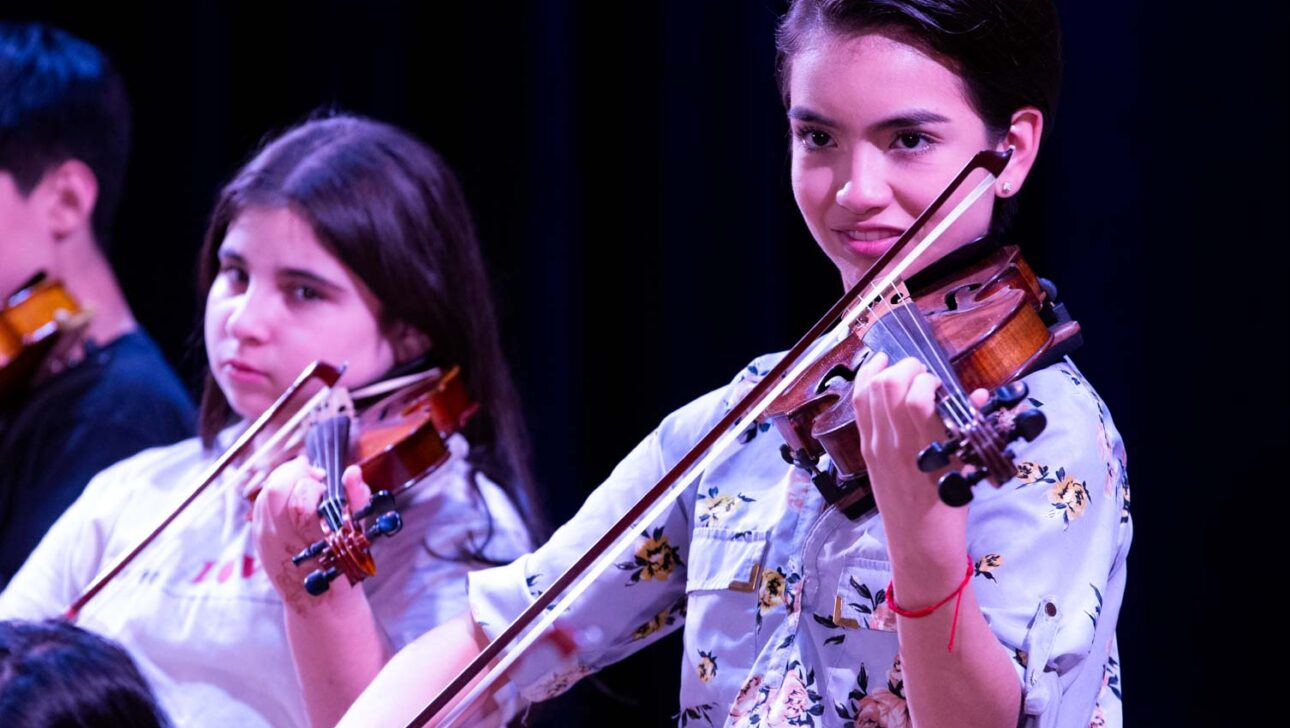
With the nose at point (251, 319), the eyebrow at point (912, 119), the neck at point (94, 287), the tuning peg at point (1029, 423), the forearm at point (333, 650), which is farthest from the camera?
the neck at point (94, 287)

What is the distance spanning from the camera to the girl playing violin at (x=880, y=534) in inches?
37.8

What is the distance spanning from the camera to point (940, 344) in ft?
3.35

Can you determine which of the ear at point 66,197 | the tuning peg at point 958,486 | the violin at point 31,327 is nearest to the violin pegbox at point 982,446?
the tuning peg at point 958,486

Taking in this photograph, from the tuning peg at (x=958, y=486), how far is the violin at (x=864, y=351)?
0.07 m

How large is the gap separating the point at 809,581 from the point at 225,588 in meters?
0.79

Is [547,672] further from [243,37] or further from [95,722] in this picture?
[243,37]

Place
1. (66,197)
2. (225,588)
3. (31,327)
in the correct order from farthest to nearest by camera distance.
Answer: (66,197), (31,327), (225,588)

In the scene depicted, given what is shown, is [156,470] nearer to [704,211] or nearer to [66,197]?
[66,197]

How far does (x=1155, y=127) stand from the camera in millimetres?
1584

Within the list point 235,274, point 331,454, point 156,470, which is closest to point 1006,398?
point 331,454

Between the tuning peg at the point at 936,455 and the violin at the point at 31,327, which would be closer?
the tuning peg at the point at 936,455

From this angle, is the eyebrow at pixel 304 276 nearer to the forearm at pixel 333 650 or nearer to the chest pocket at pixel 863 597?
the forearm at pixel 333 650

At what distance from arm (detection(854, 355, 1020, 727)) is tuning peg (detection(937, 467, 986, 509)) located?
0.05m

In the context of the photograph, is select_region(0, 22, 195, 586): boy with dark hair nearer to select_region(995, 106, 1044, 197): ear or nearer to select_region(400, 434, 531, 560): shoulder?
select_region(400, 434, 531, 560): shoulder
